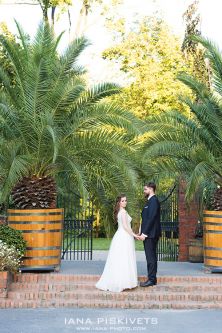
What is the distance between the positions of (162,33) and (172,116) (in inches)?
807

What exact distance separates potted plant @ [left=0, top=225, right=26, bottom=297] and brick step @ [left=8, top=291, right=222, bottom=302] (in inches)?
11.2

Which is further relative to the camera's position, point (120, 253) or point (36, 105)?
point (36, 105)

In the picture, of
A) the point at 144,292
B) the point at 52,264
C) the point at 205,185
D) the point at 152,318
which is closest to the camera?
the point at 152,318

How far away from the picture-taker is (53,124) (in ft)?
44.0

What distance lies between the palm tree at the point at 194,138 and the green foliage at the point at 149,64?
17907 millimetres

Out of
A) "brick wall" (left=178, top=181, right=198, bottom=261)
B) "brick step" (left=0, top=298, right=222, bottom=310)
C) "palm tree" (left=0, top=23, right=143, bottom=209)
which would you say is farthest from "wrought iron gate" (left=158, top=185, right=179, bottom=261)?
"brick step" (left=0, top=298, right=222, bottom=310)

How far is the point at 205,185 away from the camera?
15.3m

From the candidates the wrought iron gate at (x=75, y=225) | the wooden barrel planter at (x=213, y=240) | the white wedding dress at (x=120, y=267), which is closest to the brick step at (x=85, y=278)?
the white wedding dress at (x=120, y=267)

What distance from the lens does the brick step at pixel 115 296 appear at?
37.8 ft

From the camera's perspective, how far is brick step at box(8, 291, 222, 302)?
453 inches

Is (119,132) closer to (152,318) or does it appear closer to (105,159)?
(105,159)

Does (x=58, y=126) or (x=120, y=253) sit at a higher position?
(x=58, y=126)

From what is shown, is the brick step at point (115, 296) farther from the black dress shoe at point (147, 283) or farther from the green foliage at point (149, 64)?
the green foliage at point (149, 64)

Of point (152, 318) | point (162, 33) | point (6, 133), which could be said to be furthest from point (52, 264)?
point (162, 33)
